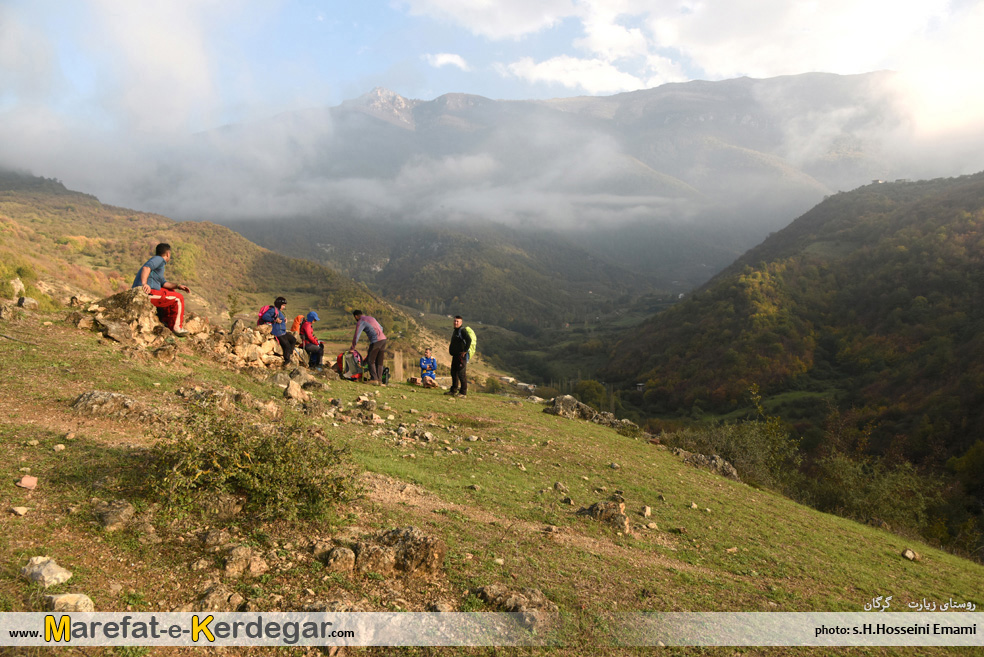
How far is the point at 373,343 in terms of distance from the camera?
49.5ft

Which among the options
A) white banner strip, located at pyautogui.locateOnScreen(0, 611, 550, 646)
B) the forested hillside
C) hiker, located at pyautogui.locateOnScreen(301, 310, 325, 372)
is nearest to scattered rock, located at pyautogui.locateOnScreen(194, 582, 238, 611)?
white banner strip, located at pyautogui.locateOnScreen(0, 611, 550, 646)

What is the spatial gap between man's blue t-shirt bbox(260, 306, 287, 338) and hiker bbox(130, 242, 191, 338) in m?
2.09

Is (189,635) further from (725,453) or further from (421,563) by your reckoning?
(725,453)

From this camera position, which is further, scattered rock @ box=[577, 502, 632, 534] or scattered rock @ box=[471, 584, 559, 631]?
scattered rock @ box=[577, 502, 632, 534]

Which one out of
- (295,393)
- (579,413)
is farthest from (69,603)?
(579,413)

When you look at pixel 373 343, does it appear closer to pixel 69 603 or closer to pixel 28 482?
pixel 28 482

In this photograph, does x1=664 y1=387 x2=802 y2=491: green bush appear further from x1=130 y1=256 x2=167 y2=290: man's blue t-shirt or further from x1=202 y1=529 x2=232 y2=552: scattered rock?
x1=130 y1=256 x2=167 y2=290: man's blue t-shirt

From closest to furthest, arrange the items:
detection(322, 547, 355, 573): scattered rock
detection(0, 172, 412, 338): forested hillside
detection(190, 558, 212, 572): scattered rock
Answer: detection(190, 558, 212, 572): scattered rock
detection(322, 547, 355, 573): scattered rock
detection(0, 172, 412, 338): forested hillside

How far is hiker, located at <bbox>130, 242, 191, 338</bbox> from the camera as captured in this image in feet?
38.1

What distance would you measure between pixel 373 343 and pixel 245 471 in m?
10.1

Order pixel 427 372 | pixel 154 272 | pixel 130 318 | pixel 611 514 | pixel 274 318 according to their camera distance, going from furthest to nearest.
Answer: pixel 427 372 < pixel 274 318 < pixel 154 272 < pixel 130 318 < pixel 611 514

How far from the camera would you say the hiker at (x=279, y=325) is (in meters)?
13.8

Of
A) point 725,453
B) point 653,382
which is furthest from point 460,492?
point 653,382

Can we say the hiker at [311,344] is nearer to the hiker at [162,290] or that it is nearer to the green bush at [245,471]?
the hiker at [162,290]
